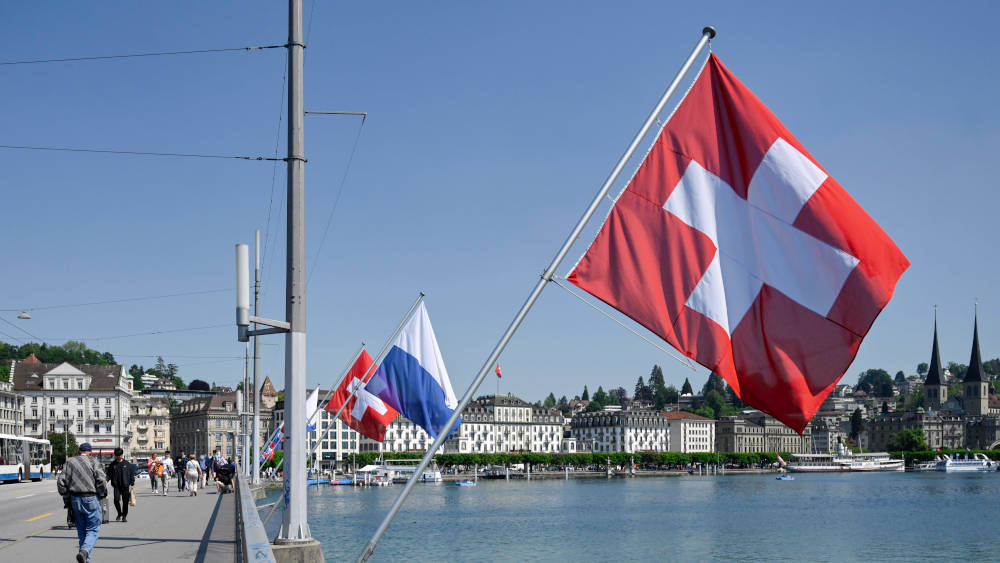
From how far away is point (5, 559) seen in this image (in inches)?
600

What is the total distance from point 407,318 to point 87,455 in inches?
293

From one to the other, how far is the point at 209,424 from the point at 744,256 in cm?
17975

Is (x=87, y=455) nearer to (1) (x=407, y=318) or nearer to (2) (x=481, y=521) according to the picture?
(1) (x=407, y=318)

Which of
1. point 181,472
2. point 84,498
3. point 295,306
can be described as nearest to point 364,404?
point 84,498

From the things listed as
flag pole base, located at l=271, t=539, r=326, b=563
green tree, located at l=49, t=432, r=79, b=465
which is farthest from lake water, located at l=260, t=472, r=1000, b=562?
green tree, located at l=49, t=432, r=79, b=465

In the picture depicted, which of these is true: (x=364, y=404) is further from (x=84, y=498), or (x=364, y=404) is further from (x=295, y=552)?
(x=295, y=552)

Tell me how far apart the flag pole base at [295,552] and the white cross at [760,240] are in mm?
4440

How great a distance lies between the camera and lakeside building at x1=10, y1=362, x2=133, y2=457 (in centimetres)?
13425

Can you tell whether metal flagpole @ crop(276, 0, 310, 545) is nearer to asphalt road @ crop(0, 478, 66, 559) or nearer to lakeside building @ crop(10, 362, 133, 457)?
asphalt road @ crop(0, 478, 66, 559)

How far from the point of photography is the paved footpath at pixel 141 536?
49.9 feet

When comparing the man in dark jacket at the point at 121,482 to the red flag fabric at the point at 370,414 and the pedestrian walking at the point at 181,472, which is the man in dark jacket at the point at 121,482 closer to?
the red flag fabric at the point at 370,414

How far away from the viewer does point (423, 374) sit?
68.0 ft

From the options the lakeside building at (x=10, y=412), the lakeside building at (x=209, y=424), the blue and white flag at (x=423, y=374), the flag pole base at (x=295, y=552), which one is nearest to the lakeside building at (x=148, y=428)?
the lakeside building at (x=209, y=424)

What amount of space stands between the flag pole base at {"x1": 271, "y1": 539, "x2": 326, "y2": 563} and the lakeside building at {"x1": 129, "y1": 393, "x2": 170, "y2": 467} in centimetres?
17350
